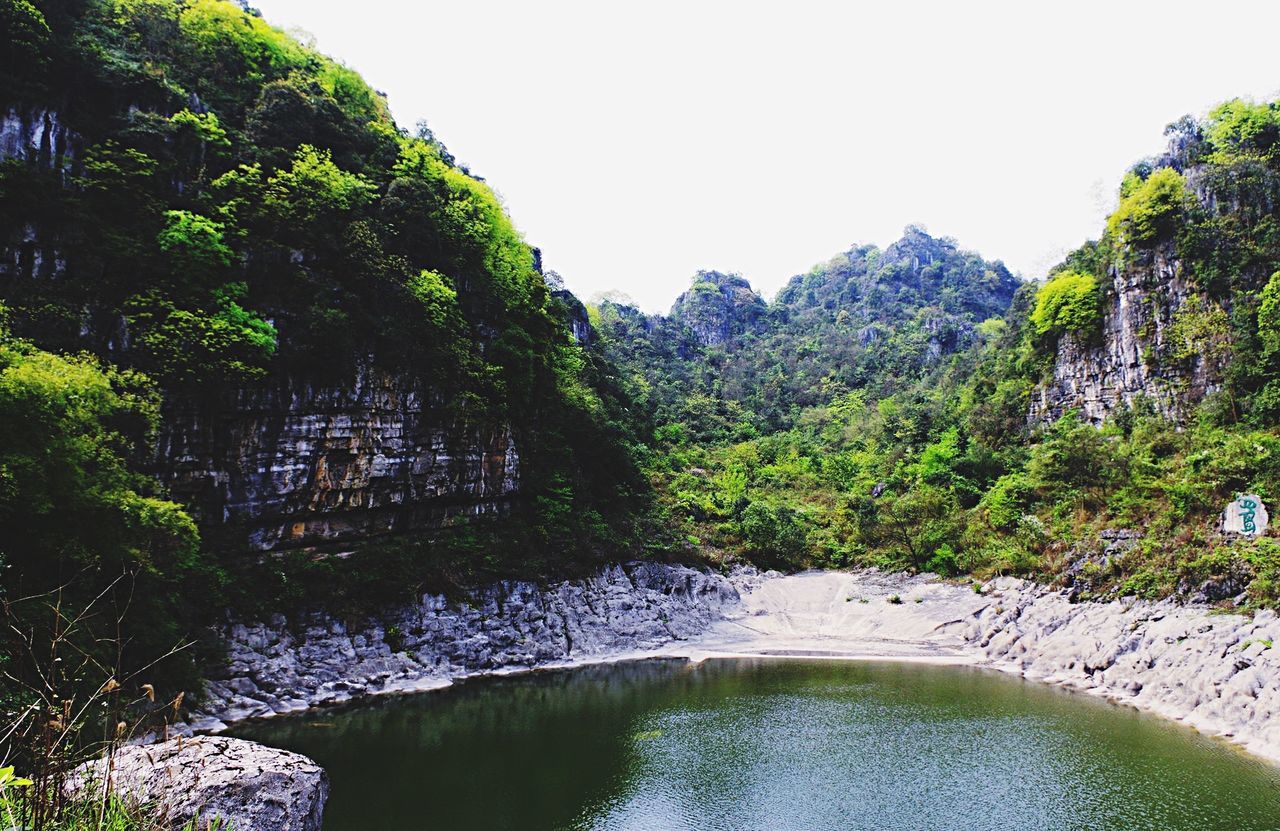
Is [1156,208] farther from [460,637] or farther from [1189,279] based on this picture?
[460,637]

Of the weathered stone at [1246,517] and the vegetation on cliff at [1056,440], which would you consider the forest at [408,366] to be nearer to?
the vegetation on cliff at [1056,440]

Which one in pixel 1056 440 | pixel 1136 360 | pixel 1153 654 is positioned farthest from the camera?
pixel 1136 360

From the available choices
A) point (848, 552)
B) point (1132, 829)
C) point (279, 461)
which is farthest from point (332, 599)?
point (848, 552)

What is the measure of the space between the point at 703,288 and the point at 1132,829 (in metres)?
75.5

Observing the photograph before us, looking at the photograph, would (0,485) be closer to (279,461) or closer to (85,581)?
(85,581)

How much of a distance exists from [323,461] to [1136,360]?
39.4 m

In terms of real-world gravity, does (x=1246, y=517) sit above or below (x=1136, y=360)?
below

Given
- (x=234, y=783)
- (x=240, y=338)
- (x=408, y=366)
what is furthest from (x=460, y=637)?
(x=234, y=783)

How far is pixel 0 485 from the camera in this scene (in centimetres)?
1413

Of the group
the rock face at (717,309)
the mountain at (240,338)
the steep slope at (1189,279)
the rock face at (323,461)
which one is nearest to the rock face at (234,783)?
the mountain at (240,338)

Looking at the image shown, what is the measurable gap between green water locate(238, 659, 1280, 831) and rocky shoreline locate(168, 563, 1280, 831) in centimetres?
158

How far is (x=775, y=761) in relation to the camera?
1794 centimetres

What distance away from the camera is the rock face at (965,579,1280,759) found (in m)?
18.8

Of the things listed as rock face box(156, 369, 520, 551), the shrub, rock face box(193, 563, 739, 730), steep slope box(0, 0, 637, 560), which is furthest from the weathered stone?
rock face box(156, 369, 520, 551)
